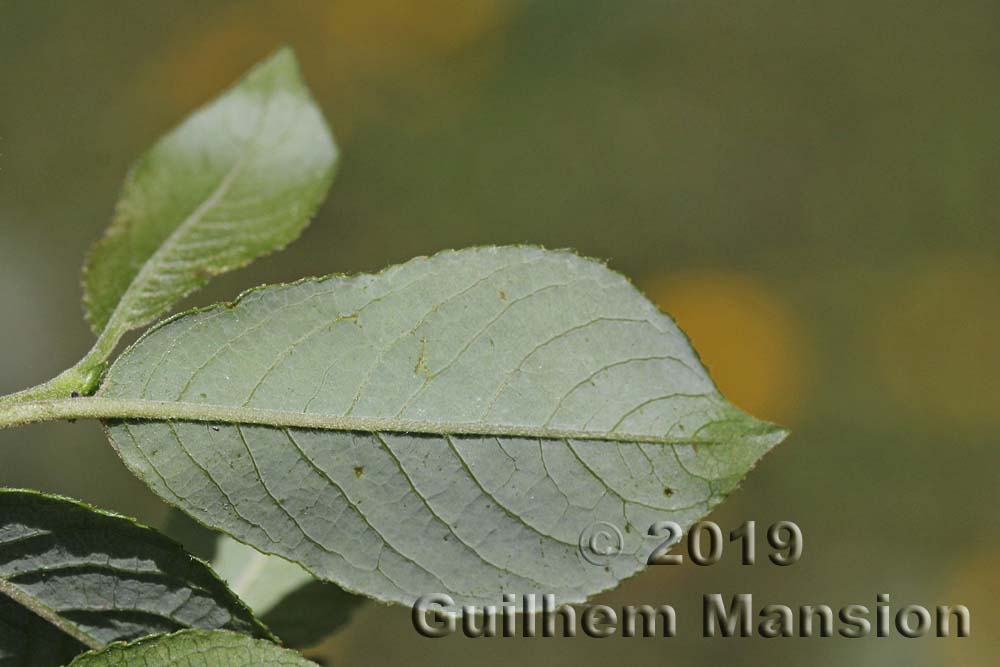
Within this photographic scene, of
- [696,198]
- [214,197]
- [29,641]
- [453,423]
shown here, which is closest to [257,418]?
[453,423]

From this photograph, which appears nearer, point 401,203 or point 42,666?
point 42,666

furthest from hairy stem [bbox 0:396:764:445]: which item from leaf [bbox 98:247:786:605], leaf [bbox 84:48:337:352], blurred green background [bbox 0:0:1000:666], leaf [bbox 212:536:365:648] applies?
blurred green background [bbox 0:0:1000:666]

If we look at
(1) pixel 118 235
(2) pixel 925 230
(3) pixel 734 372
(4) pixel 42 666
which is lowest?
(4) pixel 42 666

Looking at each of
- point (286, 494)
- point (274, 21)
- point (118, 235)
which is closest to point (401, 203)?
point (274, 21)

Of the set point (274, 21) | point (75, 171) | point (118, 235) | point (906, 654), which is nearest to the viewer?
point (118, 235)

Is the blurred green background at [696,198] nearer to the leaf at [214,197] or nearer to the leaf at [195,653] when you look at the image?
the leaf at [214,197]

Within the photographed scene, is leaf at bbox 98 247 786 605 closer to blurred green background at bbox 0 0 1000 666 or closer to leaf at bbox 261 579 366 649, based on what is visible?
leaf at bbox 261 579 366 649

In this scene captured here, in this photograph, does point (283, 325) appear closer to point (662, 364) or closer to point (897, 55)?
point (662, 364)
